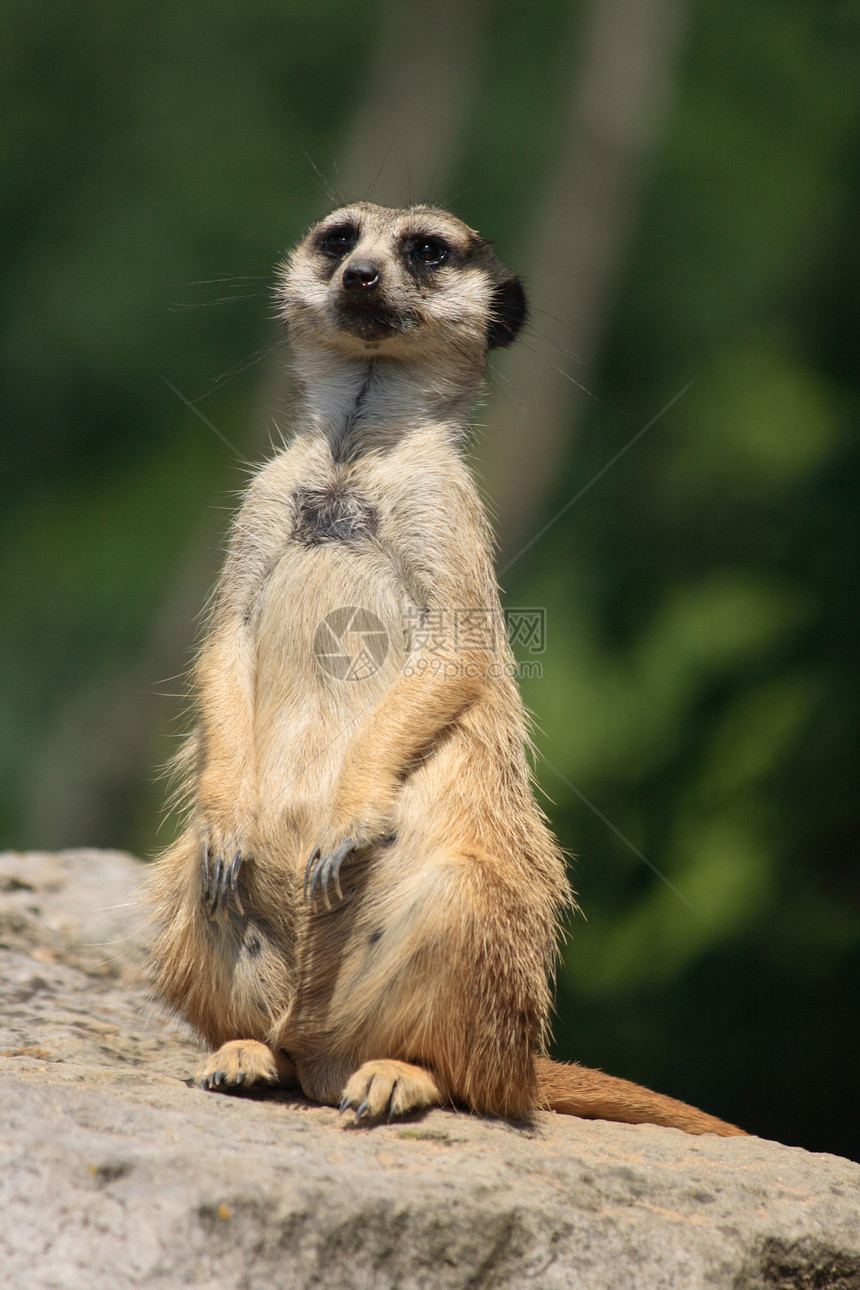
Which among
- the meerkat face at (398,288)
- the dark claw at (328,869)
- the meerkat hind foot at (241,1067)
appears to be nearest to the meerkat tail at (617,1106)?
the meerkat hind foot at (241,1067)

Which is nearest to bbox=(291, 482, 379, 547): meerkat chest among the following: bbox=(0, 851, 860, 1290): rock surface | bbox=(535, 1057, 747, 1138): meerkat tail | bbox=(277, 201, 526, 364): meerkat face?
bbox=(277, 201, 526, 364): meerkat face

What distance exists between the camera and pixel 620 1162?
2574 mm

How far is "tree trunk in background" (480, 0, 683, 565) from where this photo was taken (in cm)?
529

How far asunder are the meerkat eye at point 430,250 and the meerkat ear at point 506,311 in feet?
0.67

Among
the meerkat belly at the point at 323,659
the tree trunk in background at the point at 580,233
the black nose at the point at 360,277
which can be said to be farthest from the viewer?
the tree trunk in background at the point at 580,233

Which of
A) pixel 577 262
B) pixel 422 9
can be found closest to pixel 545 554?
pixel 577 262

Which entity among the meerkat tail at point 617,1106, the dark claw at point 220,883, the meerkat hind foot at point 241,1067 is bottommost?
the meerkat tail at point 617,1106

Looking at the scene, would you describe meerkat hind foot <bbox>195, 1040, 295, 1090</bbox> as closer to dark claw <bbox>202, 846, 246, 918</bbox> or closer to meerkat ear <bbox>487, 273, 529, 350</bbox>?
dark claw <bbox>202, 846, 246, 918</bbox>

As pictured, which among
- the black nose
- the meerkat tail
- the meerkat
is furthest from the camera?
the black nose

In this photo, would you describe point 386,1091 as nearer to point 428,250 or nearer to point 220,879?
point 220,879

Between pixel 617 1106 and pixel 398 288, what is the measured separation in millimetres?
2312

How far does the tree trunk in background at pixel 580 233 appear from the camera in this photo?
529 centimetres

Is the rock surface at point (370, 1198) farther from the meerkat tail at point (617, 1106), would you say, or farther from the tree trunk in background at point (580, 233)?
the tree trunk in background at point (580, 233)

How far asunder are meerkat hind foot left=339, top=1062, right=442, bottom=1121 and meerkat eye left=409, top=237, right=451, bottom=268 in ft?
7.40
